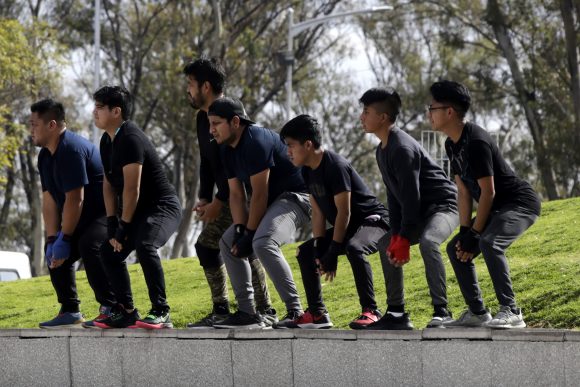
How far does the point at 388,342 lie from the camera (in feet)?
23.1

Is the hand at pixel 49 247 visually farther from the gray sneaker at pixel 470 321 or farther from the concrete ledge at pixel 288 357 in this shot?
the gray sneaker at pixel 470 321

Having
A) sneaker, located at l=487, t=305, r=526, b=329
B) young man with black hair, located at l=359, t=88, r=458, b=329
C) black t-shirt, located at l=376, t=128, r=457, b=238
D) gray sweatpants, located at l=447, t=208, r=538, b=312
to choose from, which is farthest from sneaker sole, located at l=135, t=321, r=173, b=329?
sneaker, located at l=487, t=305, r=526, b=329

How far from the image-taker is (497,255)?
6.85 meters

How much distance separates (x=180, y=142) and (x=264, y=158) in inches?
1015

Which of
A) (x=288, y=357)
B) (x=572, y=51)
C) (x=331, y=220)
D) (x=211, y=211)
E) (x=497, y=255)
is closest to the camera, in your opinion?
Result: (x=497, y=255)

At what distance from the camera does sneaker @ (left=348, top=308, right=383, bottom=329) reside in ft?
25.1

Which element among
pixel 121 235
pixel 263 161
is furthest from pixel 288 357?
pixel 121 235

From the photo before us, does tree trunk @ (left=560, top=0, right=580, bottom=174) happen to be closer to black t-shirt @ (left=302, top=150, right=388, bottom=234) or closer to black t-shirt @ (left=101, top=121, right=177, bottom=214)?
black t-shirt @ (left=101, top=121, right=177, bottom=214)

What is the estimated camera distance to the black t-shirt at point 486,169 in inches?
271

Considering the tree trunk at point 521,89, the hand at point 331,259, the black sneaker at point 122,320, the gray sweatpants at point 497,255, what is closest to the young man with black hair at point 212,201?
the black sneaker at point 122,320

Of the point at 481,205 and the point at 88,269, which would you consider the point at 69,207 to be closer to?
the point at 88,269

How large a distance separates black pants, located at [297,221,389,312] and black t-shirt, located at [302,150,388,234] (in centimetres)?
10

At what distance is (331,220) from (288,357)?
3.36 feet

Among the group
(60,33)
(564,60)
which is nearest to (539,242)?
(564,60)
